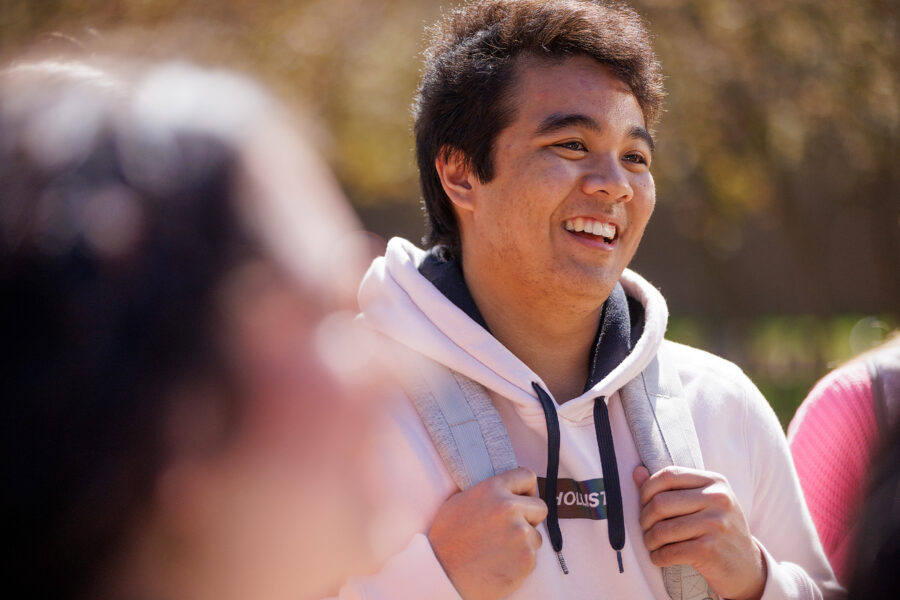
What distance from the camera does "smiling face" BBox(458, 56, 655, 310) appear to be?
2.26 metres

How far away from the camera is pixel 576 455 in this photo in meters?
2.12

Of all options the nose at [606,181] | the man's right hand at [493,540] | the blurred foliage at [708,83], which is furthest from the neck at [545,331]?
the blurred foliage at [708,83]

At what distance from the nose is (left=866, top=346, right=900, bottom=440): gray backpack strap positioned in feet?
2.88

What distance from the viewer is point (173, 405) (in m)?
0.85

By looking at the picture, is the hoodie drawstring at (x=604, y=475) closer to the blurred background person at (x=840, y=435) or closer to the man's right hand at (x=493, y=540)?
the man's right hand at (x=493, y=540)

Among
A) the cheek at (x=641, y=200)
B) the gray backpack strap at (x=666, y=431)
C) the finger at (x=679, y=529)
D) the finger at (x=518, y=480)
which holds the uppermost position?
the cheek at (x=641, y=200)

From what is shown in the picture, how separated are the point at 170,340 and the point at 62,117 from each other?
0.25m

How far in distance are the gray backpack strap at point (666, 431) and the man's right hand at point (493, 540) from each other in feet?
1.18

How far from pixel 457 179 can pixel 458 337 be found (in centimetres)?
50

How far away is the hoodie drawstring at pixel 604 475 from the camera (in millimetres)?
2025

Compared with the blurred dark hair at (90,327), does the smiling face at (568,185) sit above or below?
above

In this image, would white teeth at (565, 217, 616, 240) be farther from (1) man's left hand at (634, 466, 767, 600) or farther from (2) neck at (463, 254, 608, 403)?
(1) man's left hand at (634, 466, 767, 600)

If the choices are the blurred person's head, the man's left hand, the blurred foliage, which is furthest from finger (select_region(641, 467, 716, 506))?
the blurred foliage

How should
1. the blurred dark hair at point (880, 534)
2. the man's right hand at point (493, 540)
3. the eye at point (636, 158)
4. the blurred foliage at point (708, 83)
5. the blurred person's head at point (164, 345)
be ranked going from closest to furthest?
the blurred person's head at point (164, 345), the blurred dark hair at point (880, 534), the man's right hand at point (493, 540), the eye at point (636, 158), the blurred foliage at point (708, 83)
